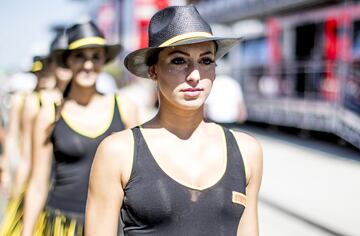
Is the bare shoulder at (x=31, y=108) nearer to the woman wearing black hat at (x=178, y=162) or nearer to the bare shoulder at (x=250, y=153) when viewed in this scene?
the woman wearing black hat at (x=178, y=162)

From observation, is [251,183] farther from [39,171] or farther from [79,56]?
[79,56]

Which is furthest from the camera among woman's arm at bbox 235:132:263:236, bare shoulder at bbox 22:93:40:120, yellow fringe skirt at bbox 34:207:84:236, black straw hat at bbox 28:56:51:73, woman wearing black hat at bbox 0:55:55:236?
black straw hat at bbox 28:56:51:73

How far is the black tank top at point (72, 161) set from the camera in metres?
3.16

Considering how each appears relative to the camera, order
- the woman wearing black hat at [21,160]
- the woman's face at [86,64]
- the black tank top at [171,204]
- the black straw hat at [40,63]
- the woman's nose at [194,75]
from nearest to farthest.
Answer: the black tank top at [171,204] < the woman's nose at [194,75] < the woman's face at [86,64] < the woman wearing black hat at [21,160] < the black straw hat at [40,63]

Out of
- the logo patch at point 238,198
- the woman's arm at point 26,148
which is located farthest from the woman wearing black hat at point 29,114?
the logo patch at point 238,198

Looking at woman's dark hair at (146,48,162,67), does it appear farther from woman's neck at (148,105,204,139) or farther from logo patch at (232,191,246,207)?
logo patch at (232,191,246,207)

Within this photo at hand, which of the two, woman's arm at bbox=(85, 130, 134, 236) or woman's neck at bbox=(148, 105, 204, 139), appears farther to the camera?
woman's neck at bbox=(148, 105, 204, 139)

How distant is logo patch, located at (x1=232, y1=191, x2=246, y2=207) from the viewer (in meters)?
1.96

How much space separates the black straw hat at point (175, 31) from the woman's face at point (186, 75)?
0.12 ft

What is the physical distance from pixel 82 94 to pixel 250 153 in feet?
5.43

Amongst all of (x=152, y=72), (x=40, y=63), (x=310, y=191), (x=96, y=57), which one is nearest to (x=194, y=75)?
(x=152, y=72)

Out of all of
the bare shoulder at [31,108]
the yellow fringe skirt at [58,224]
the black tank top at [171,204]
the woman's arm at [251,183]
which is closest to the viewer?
the black tank top at [171,204]

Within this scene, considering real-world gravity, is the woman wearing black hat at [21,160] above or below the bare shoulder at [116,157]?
below

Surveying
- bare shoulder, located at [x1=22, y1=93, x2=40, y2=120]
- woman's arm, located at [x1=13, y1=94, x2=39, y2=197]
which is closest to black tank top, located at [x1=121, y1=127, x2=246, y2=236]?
woman's arm, located at [x1=13, y1=94, x2=39, y2=197]
